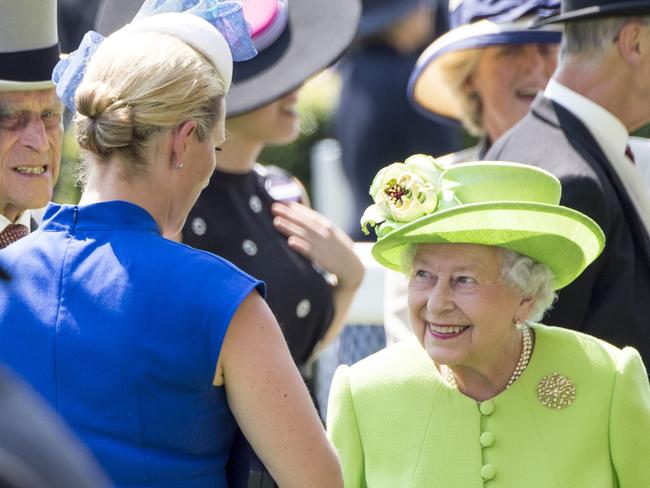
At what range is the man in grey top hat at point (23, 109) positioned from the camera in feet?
11.1

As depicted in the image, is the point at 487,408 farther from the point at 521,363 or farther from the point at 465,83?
the point at 465,83

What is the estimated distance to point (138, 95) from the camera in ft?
8.18

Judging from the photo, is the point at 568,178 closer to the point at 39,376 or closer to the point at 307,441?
the point at 307,441

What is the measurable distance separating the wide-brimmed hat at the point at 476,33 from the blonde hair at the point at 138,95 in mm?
2092

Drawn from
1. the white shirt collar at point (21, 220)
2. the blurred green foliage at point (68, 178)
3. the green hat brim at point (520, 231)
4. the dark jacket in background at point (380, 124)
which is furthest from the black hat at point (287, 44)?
the dark jacket in background at point (380, 124)

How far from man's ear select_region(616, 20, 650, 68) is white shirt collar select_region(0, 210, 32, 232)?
1746 mm

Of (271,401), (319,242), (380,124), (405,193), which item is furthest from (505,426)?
(380,124)

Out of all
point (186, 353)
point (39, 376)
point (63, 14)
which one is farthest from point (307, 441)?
point (63, 14)

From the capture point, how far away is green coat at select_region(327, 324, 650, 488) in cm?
299

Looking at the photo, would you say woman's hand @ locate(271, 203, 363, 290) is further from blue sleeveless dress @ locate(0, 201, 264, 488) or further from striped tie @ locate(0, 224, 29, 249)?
blue sleeveless dress @ locate(0, 201, 264, 488)

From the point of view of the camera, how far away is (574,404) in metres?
3.05

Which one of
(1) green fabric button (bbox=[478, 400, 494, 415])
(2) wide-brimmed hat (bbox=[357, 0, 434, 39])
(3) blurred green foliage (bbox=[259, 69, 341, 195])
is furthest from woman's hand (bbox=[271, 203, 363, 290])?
(3) blurred green foliage (bbox=[259, 69, 341, 195])

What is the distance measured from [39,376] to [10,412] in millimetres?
1268

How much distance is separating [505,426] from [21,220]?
4.54ft
